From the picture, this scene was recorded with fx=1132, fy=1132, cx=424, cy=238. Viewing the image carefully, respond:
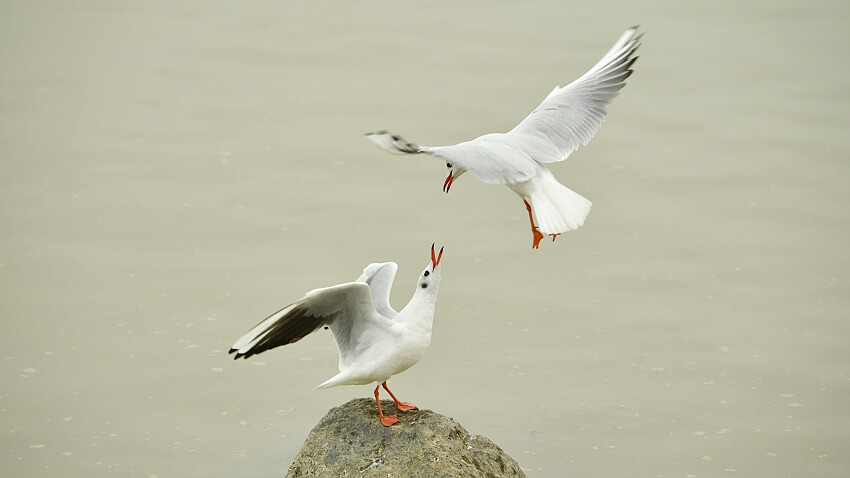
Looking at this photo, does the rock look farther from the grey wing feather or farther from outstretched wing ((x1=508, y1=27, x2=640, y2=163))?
outstretched wing ((x1=508, y1=27, x2=640, y2=163))

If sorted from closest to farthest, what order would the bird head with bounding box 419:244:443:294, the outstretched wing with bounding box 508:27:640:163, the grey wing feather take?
the grey wing feather → the bird head with bounding box 419:244:443:294 → the outstretched wing with bounding box 508:27:640:163

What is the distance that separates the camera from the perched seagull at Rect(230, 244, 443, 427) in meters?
4.00

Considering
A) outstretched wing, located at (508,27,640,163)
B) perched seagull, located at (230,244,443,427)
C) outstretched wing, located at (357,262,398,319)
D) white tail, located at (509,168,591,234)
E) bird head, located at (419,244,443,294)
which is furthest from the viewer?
outstretched wing, located at (508,27,640,163)

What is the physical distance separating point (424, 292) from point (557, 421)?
77.6 inches

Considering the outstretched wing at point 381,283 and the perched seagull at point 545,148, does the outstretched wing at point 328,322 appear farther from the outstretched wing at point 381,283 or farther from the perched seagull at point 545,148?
the perched seagull at point 545,148

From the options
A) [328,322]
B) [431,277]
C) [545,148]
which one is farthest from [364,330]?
[545,148]

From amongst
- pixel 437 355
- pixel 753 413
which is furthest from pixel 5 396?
pixel 753 413

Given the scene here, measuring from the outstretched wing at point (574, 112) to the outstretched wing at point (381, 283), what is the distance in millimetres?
806

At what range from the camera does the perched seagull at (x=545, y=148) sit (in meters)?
4.30

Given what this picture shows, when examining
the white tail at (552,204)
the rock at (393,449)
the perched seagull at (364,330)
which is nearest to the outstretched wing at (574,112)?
the white tail at (552,204)

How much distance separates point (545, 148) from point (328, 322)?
1.33 metres

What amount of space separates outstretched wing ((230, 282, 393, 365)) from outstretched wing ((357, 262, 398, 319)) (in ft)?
0.59

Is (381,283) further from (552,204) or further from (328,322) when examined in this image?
(552,204)

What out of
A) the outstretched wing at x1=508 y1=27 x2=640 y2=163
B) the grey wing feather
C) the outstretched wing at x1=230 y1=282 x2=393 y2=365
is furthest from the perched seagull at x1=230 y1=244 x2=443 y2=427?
the outstretched wing at x1=508 y1=27 x2=640 y2=163
